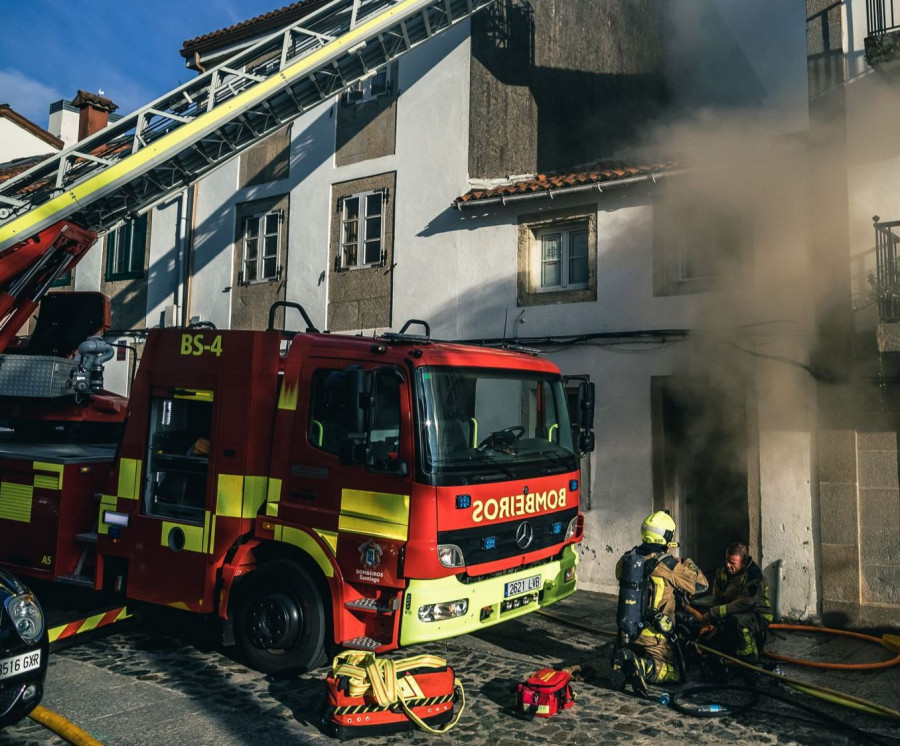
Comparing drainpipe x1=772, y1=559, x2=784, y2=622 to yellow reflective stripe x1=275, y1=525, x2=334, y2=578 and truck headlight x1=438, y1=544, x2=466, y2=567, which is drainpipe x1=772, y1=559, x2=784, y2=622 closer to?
truck headlight x1=438, y1=544, x2=466, y2=567

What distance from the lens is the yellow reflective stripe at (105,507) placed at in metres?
6.85

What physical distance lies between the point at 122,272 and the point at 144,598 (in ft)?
34.0

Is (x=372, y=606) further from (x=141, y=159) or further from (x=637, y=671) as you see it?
(x=141, y=159)

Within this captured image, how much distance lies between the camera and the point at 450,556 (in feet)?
18.0

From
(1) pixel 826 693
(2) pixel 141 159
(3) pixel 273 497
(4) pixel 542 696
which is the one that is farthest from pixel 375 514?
(2) pixel 141 159

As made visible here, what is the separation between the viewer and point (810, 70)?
881 centimetres

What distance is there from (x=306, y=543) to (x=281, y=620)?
64 centimetres

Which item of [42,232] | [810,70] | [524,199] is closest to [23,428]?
[42,232]

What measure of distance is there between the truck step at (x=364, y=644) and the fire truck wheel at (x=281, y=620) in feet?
1.08

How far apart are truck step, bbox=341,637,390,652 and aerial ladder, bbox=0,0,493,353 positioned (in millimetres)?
6339

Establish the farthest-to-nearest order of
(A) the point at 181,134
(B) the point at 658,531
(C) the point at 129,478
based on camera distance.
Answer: (A) the point at 181,134 → (C) the point at 129,478 → (B) the point at 658,531

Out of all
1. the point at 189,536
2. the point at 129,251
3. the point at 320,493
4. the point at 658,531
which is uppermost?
the point at 129,251

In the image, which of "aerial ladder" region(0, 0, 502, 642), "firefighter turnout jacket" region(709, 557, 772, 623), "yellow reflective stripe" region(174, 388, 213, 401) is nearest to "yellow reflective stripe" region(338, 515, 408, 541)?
"yellow reflective stripe" region(174, 388, 213, 401)

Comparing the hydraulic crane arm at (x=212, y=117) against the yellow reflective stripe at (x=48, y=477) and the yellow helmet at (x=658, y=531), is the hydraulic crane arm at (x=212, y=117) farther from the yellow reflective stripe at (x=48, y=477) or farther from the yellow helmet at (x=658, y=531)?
the yellow helmet at (x=658, y=531)
